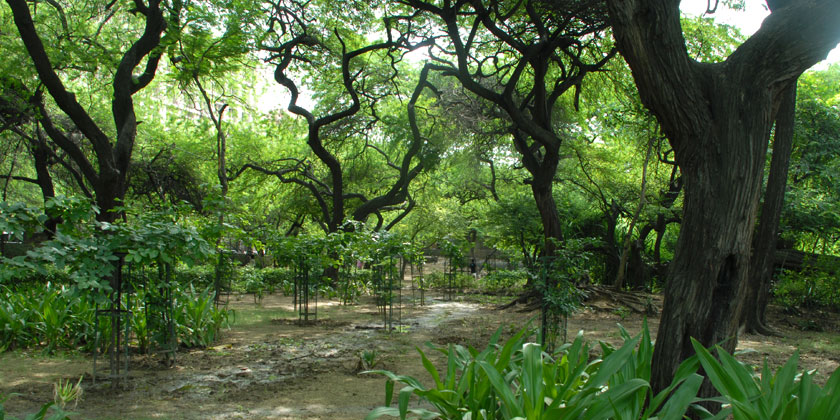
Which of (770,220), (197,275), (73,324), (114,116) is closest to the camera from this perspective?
(73,324)

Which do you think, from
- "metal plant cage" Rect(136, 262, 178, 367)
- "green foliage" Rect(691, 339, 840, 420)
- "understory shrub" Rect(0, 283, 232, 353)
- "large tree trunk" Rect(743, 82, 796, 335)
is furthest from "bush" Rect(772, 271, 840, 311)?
"metal plant cage" Rect(136, 262, 178, 367)

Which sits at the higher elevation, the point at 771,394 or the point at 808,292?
the point at 808,292

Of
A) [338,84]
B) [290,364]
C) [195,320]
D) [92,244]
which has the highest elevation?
[338,84]

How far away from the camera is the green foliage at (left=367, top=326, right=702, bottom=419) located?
2.38 metres

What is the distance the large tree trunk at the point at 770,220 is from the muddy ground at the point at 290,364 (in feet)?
1.58

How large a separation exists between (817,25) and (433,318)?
8276 millimetres

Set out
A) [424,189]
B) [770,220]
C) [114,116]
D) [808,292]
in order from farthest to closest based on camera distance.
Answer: [424,189], [808,292], [114,116], [770,220]

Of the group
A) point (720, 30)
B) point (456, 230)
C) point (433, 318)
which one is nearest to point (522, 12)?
point (720, 30)

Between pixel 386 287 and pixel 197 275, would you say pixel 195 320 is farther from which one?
pixel 197 275

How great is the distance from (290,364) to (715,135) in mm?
4810

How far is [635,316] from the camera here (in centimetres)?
1030

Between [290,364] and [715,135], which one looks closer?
[715,135]

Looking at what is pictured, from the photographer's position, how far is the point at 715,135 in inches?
127

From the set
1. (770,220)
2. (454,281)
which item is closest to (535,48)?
(770,220)
